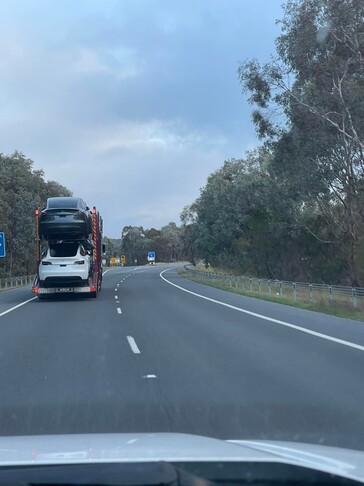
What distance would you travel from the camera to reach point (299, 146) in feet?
135

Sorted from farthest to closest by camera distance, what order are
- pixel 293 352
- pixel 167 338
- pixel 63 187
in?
pixel 63 187 < pixel 167 338 < pixel 293 352

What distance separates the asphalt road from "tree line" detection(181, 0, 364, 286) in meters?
17.6

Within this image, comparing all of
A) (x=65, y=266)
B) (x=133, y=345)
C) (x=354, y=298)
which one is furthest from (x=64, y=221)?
(x=133, y=345)

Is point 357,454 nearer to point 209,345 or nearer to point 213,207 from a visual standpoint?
point 209,345

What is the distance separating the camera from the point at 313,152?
4169cm

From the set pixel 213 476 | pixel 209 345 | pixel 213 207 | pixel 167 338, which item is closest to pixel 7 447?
pixel 213 476

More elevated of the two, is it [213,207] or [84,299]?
[213,207]

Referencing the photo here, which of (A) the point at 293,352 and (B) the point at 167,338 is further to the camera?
(B) the point at 167,338

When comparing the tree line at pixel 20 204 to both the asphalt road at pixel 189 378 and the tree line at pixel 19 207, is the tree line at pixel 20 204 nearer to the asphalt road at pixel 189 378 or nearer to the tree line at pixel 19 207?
the tree line at pixel 19 207

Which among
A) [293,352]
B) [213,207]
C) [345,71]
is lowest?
[293,352]

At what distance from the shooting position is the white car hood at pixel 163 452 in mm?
4363

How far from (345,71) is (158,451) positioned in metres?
34.6

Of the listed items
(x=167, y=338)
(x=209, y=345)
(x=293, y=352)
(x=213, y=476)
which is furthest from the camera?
(x=167, y=338)

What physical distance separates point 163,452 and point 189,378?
759cm
